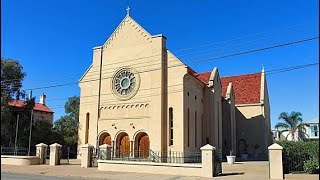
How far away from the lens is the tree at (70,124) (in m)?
50.1

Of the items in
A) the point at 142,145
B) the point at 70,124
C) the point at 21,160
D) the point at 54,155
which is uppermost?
the point at 70,124

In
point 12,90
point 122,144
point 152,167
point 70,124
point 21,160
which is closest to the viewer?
point 152,167

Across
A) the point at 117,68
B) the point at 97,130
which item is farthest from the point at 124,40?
the point at 97,130

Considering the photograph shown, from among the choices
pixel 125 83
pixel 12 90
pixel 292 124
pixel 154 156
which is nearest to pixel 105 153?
pixel 154 156

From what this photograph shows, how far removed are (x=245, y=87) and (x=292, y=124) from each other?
1867cm

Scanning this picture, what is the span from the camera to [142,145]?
113ft

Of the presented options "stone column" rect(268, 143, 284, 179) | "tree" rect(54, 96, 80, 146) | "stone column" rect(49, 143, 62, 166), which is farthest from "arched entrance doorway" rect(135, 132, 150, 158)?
"tree" rect(54, 96, 80, 146)

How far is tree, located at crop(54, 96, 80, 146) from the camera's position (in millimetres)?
50072

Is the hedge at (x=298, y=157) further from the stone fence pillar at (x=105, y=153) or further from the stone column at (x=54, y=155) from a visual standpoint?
the stone column at (x=54, y=155)

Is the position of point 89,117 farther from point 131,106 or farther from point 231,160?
point 231,160

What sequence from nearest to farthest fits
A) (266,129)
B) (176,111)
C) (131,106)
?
(176,111), (131,106), (266,129)

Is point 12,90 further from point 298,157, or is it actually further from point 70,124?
point 298,157

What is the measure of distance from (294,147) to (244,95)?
109ft

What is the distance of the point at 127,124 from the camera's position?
34.8m
